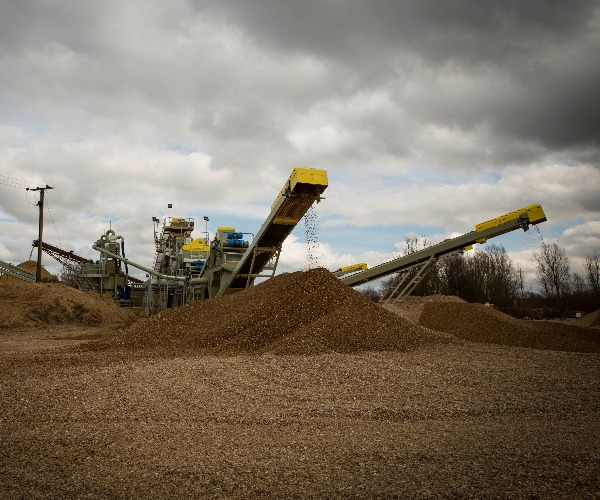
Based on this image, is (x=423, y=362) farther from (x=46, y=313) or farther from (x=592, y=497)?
(x=46, y=313)

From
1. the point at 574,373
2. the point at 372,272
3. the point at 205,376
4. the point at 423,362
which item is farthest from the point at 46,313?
the point at 574,373

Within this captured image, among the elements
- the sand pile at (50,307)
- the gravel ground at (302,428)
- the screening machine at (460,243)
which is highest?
the screening machine at (460,243)

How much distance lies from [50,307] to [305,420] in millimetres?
17708

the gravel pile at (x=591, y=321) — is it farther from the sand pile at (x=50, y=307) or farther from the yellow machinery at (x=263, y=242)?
the sand pile at (x=50, y=307)

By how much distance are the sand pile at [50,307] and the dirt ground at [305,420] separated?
403 inches

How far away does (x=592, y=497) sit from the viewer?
2.96m

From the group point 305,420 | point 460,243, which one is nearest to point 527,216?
point 460,243

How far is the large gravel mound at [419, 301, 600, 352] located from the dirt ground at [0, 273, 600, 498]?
242 centimetres

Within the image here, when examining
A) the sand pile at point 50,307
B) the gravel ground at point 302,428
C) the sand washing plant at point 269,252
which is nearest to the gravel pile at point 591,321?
the sand washing plant at point 269,252

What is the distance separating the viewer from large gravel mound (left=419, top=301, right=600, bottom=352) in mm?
11125

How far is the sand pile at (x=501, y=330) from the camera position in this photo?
11.1m

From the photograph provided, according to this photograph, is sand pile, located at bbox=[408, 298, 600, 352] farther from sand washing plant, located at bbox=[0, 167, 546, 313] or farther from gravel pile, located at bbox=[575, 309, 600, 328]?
gravel pile, located at bbox=[575, 309, 600, 328]

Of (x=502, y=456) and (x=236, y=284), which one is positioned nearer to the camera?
(x=502, y=456)

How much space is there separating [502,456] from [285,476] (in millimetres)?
1643
